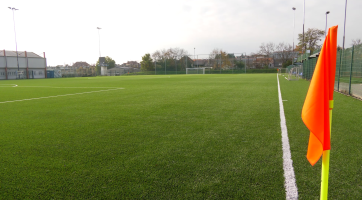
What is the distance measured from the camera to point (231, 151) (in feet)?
10.3

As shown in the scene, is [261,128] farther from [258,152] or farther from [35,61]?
[35,61]

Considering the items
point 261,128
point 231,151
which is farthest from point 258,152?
point 261,128

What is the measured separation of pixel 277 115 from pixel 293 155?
2584 millimetres

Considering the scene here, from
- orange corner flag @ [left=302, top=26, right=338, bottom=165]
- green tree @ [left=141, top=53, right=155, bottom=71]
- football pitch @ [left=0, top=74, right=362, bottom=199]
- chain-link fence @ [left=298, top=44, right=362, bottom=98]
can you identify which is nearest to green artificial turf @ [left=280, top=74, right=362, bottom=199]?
→ football pitch @ [left=0, top=74, right=362, bottom=199]

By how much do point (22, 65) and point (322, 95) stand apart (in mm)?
56624

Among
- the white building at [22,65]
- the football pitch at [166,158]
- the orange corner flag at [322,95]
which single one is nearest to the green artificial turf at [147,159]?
the football pitch at [166,158]

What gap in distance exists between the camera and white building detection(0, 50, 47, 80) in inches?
1758

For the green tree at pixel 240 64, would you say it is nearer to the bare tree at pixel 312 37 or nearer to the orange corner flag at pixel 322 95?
the bare tree at pixel 312 37

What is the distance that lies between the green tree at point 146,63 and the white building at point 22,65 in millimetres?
28508

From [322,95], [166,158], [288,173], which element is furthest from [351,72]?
[322,95]

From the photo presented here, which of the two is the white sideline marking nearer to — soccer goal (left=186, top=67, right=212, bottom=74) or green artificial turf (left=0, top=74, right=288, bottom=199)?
green artificial turf (left=0, top=74, right=288, bottom=199)

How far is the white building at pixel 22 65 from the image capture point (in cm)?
4466

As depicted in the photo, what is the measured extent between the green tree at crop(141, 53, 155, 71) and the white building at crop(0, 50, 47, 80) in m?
28.5

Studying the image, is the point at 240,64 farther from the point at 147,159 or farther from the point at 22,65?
the point at 147,159
